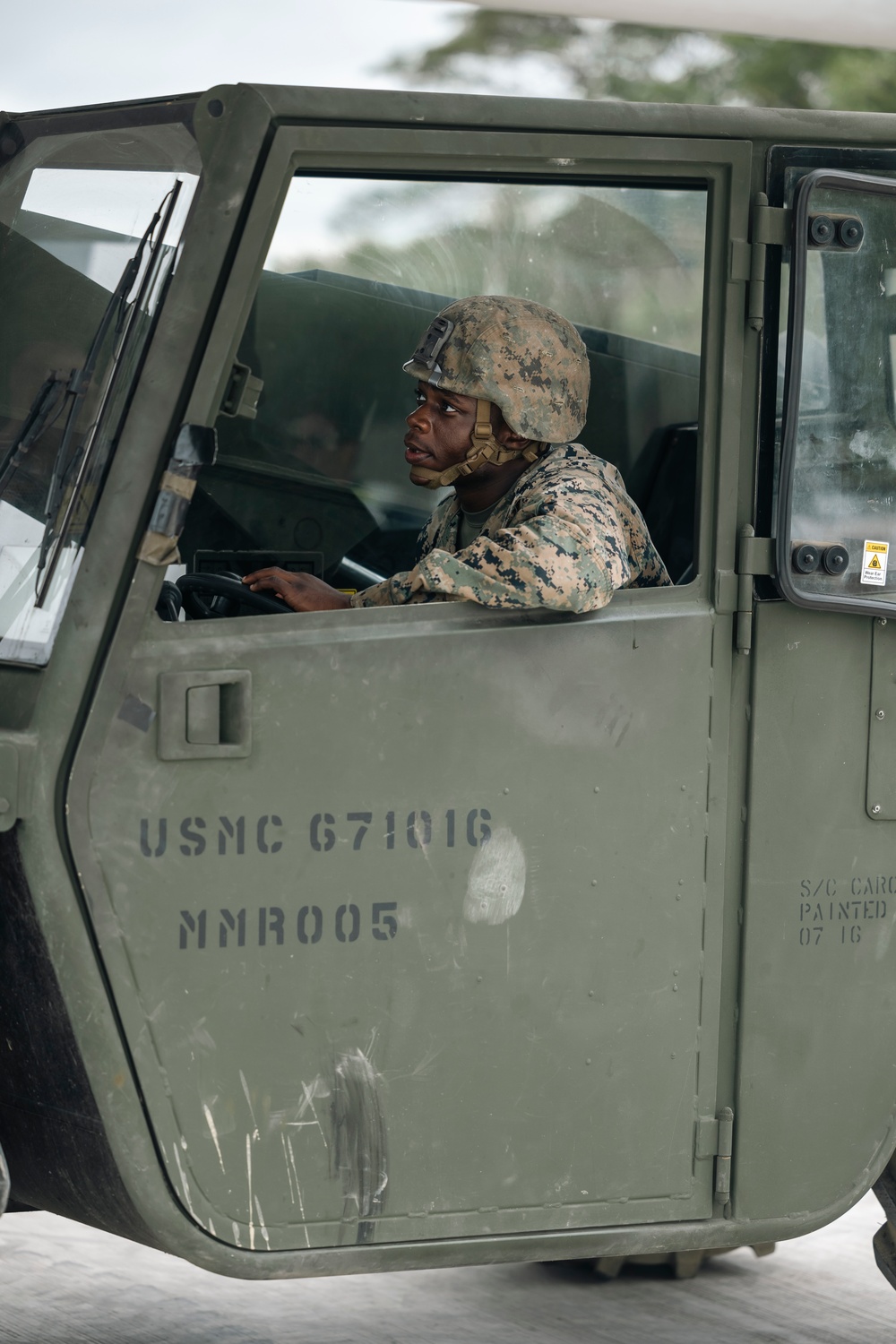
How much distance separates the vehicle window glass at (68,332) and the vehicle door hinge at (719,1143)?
1335mm

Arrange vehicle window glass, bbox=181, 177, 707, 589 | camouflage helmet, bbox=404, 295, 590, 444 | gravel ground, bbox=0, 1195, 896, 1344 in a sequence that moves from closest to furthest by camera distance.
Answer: camouflage helmet, bbox=404, 295, 590, 444, gravel ground, bbox=0, 1195, 896, 1344, vehicle window glass, bbox=181, 177, 707, 589

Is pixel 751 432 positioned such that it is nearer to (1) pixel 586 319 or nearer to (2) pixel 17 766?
(2) pixel 17 766

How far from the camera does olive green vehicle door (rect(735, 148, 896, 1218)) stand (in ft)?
8.36

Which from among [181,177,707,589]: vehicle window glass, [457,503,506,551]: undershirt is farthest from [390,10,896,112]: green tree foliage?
[457,503,506,551]: undershirt

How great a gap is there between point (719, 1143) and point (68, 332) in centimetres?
174

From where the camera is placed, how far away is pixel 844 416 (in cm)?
260

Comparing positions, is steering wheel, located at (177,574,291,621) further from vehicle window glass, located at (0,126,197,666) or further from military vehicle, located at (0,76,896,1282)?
vehicle window glass, located at (0,126,197,666)

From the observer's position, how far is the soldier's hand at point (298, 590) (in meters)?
2.52

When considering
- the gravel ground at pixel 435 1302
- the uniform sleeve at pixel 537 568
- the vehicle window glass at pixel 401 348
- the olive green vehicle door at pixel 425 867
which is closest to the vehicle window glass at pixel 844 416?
the olive green vehicle door at pixel 425 867

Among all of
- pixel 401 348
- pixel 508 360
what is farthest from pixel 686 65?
pixel 508 360

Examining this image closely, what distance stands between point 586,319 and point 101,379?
204 cm

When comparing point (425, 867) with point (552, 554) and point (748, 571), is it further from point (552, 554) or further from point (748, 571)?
point (748, 571)

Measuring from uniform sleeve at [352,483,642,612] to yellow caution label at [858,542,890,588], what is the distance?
0.41 m

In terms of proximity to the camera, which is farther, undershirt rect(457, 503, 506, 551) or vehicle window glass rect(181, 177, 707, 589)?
vehicle window glass rect(181, 177, 707, 589)
